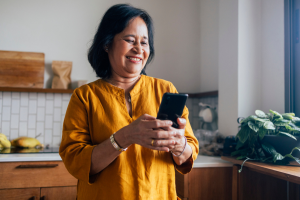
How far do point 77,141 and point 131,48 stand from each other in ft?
1.15

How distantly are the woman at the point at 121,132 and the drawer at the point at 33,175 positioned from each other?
42.2 inches

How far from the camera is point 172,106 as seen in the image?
680 millimetres

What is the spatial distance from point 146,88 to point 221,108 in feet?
4.15

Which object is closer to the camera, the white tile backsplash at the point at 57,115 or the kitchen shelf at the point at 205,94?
the kitchen shelf at the point at 205,94


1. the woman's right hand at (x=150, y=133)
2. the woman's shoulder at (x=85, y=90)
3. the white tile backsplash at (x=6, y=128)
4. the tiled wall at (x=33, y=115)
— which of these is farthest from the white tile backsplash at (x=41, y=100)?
the woman's right hand at (x=150, y=133)

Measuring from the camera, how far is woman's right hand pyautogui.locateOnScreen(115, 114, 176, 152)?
65cm

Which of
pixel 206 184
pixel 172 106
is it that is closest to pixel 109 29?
pixel 172 106

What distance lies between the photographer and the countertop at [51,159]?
161cm

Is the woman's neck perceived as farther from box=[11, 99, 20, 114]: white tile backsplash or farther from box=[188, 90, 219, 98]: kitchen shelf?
box=[11, 99, 20, 114]: white tile backsplash

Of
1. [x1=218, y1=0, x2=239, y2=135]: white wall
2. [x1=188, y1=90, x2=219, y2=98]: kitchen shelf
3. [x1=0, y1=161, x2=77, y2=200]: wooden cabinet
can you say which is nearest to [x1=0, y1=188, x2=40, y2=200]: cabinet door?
[x1=0, y1=161, x2=77, y2=200]: wooden cabinet

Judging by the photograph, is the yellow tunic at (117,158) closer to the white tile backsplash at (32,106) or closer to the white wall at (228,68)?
the white wall at (228,68)

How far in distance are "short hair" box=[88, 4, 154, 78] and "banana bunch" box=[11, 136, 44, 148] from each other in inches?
59.6

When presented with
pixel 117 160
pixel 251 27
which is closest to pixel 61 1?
pixel 251 27

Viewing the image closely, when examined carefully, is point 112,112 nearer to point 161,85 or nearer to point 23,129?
point 161,85
